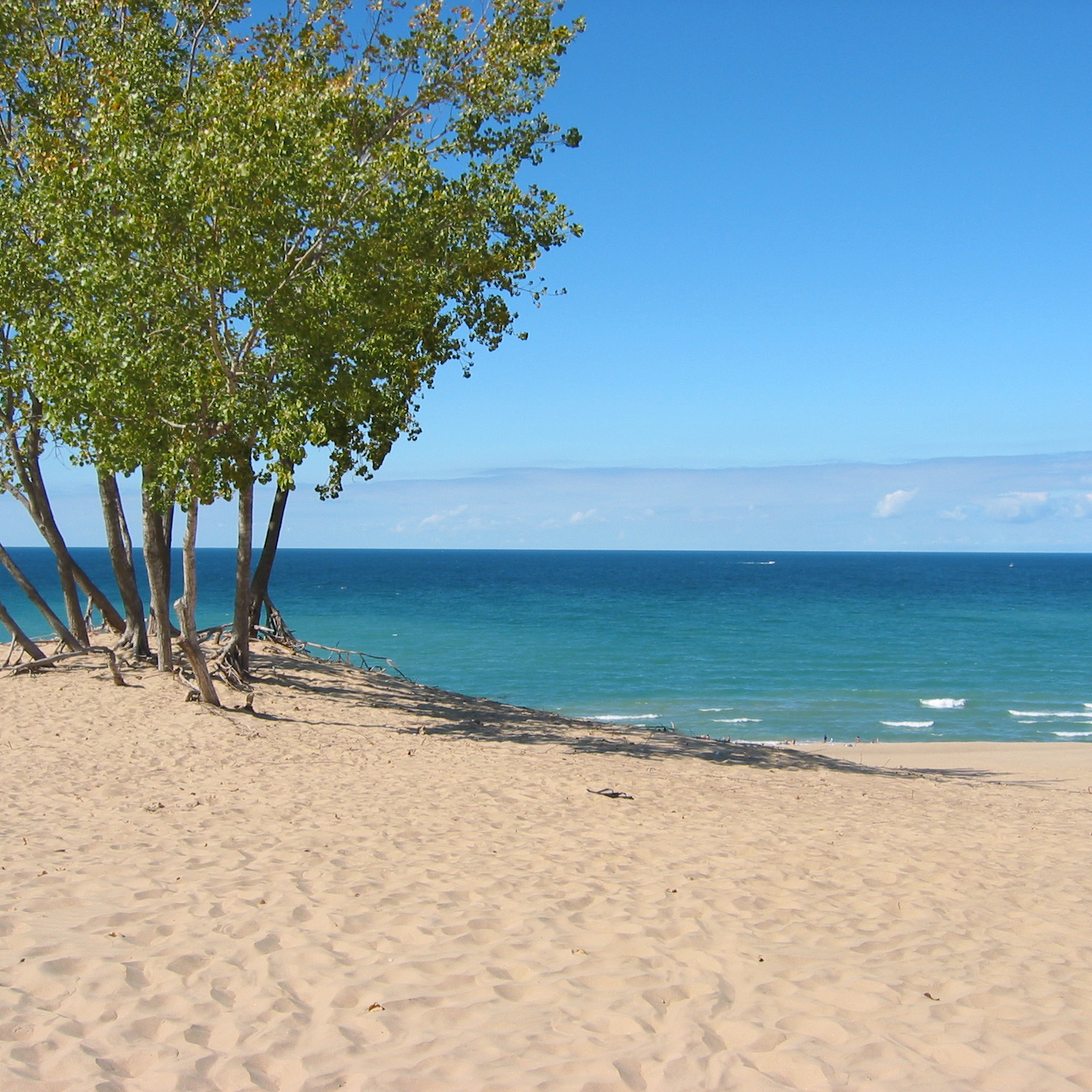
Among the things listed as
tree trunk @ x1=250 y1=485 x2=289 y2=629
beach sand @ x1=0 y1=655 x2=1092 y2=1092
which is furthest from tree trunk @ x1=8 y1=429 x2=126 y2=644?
beach sand @ x1=0 y1=655 x2=1092 y2=1092

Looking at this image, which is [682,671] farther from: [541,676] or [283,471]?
[283,471]

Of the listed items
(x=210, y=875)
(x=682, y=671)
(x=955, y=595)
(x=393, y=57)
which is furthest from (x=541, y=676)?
(x=955, y=595)

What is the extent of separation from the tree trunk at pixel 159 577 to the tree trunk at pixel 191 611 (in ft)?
7.67

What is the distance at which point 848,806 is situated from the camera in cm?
1244

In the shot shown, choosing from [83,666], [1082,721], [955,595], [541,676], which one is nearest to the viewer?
[83,666]

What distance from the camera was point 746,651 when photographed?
46500 millimetres

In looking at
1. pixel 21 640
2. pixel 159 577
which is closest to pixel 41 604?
pixel 21 640

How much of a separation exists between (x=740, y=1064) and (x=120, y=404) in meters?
11.7

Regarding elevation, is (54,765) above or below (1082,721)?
above

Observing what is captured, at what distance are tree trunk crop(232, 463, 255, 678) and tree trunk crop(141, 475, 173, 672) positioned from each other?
1269 millimetres

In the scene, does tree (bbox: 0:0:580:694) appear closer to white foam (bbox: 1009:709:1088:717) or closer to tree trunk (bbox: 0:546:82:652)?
tree trunk (bbox: 0:546:82:652)

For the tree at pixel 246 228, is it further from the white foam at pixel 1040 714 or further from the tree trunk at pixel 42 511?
the white foam at pixel 1040 714

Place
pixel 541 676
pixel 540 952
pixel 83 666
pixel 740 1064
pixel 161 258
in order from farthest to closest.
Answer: pixel 541 676
pixel 83 666
pixel 161 258
pixel 540 952
pixel 740 1064

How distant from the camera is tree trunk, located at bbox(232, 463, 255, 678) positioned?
17.2m
